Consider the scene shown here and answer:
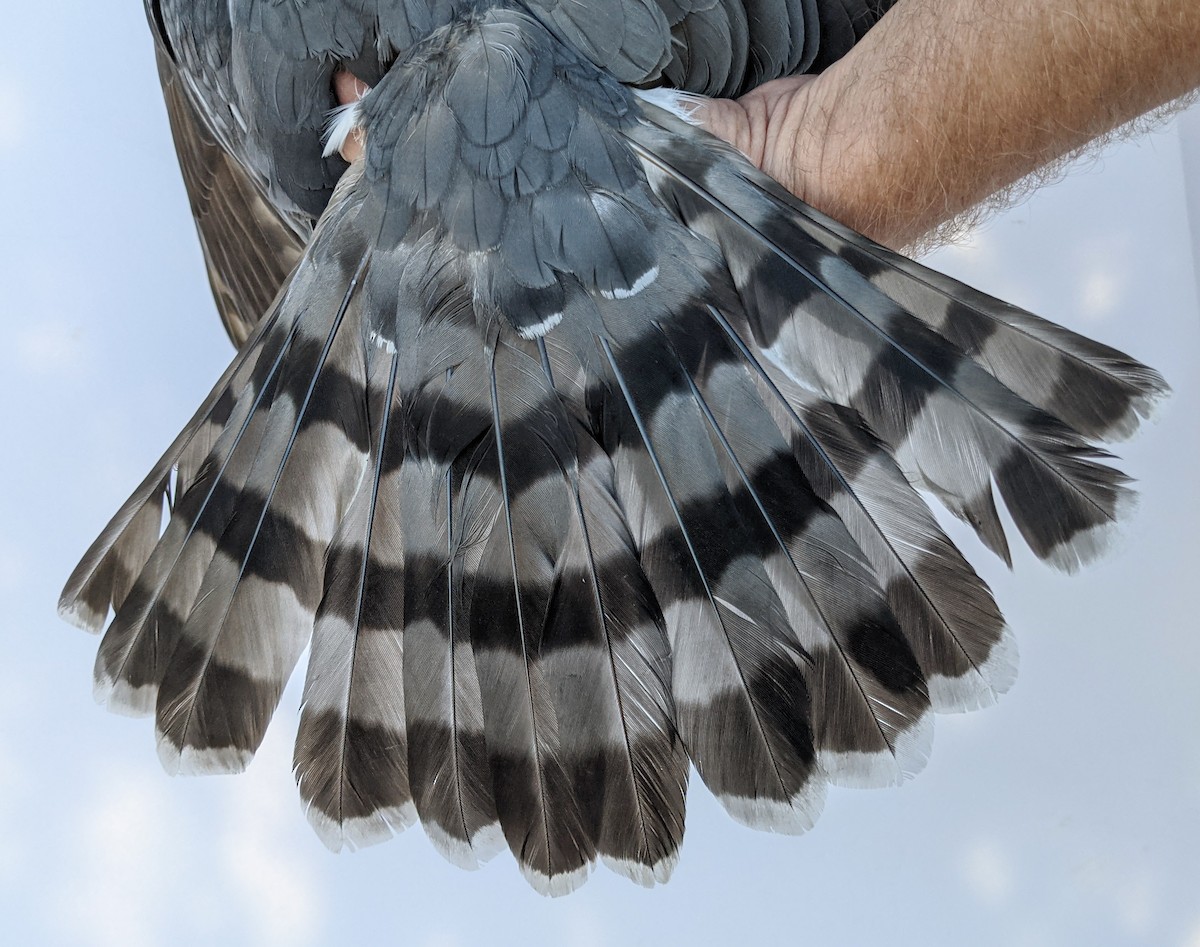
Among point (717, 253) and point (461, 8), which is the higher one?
point (461, 8)

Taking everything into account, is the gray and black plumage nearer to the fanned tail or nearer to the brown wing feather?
the fanned tail

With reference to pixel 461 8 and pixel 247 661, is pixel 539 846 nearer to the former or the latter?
pixel 247 661

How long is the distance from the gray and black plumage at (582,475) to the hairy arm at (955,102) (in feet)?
0.39

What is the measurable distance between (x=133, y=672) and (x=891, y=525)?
0.64 m

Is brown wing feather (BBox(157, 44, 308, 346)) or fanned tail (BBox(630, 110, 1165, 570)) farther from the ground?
brown wing feather (BBox(157, 44, 308, 346))

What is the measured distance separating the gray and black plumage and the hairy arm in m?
0.12


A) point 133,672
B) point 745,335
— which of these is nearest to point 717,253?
point 745,335

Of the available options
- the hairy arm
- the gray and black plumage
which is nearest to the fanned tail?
the gray and black plumage

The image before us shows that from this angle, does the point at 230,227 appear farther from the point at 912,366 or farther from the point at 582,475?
the point at 912,366

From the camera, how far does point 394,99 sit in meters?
0.80

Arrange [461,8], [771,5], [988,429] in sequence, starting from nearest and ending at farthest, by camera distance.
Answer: [988,429]
[461,8]
[771,5]

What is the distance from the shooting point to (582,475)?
782 millimetres

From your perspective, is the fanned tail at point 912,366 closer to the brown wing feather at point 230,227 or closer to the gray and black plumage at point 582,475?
the gray and black plumage at point 582,475

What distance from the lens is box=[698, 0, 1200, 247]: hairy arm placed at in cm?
77
